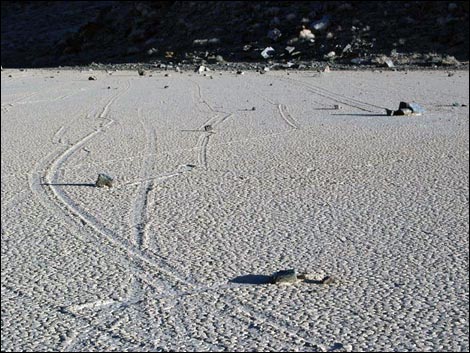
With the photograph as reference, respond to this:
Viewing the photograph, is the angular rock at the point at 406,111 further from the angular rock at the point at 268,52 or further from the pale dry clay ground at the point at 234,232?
the angular rock at the point at 268,52

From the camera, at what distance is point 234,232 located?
472cm

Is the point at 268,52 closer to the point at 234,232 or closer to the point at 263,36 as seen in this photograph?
the point at 263,36

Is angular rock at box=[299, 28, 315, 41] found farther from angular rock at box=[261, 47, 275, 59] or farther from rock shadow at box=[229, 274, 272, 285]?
rock shadow at box=[229, 274, 272, 285]

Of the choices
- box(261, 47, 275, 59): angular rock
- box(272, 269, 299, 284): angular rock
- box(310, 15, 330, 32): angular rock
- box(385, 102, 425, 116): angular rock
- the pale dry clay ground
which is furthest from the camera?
box(310, 15, 330, 32): angular rock

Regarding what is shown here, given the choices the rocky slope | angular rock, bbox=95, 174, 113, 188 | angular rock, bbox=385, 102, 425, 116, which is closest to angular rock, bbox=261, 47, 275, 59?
the rocky slope

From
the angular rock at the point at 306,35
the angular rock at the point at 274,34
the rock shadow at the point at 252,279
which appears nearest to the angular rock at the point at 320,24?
the angular rock at the point at 306,35

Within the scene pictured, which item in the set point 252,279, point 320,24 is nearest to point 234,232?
point 252,279

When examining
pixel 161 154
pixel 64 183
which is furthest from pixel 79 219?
pixel 161 154

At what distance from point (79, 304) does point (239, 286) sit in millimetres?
745

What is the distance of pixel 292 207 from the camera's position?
5.29 meters

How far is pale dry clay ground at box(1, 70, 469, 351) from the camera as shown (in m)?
3.32

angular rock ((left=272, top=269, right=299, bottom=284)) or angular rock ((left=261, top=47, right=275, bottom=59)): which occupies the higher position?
angular rock ((left=272, top=269, right=299, bottom=284))

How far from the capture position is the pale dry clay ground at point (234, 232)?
3320mm

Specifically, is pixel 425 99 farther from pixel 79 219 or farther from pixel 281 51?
pixel 281 51
